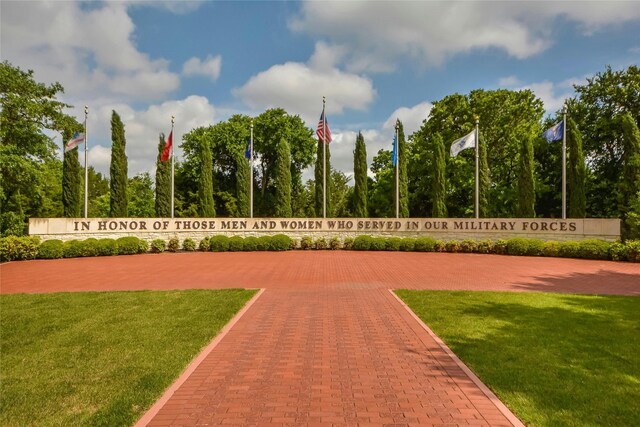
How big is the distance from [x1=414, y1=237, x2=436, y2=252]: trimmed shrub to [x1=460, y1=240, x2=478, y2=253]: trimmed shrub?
1703 mm

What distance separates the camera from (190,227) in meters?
25.6

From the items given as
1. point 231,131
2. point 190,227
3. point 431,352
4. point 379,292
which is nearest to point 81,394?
point 431,352

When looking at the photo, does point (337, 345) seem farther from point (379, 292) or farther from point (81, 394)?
point (379, 292)

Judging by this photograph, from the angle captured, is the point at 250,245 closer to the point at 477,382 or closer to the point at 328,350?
the point at 328,350

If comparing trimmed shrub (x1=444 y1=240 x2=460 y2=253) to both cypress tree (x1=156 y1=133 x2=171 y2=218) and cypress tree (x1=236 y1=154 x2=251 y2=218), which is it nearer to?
cypress tree (x1=236 y1=154 x2=251 y2=218)

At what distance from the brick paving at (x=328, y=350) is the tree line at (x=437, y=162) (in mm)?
12005

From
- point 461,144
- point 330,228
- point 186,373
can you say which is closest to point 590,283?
point 461,144

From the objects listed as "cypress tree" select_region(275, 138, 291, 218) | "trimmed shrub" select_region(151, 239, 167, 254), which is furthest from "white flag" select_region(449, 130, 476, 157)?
"trimmed shrub" select_region(151, 239, 167, 254)

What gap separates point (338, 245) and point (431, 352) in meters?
19.9

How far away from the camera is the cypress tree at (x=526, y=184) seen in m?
29.1

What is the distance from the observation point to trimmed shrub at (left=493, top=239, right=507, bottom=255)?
2302 cm

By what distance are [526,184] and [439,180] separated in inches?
244

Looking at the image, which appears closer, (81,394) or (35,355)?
(81,394)

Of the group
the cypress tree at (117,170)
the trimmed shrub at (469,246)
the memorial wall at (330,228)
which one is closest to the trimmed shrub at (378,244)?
the memorial wall at (330,228)
